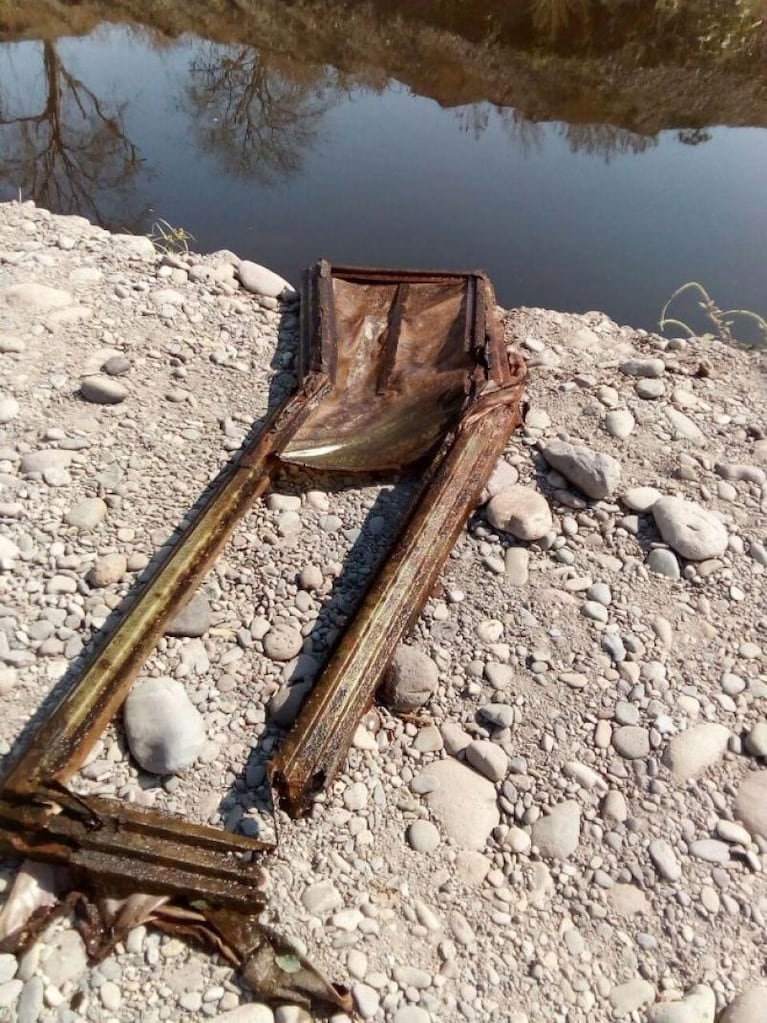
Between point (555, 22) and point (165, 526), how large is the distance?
10974mm

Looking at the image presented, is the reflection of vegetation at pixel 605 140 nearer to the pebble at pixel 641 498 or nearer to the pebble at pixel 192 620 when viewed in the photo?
the pebble at pixel 641 498

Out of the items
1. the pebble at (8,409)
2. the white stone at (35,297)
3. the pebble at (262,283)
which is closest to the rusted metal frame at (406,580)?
the pebble at (262,283)

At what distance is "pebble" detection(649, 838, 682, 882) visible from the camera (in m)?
2.51

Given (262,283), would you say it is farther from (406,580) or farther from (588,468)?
(406,580)

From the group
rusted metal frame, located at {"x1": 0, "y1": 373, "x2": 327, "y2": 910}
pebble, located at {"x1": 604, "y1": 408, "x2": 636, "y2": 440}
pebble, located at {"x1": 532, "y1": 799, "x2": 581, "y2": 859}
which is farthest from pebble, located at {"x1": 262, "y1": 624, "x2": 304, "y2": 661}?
pebble, located at {"x1": 604, "y1": 408, "x2": 636, "y2": 440}

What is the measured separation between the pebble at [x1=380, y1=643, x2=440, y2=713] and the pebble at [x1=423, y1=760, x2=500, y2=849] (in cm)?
25

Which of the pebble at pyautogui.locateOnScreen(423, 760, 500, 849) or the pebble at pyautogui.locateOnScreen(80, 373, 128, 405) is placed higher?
the pebble at pyautogui.locateOnScreen(80, 373, 128, 405)

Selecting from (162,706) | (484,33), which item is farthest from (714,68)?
(162,706)

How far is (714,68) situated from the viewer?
10461 millimetres

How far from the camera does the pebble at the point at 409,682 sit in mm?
2924

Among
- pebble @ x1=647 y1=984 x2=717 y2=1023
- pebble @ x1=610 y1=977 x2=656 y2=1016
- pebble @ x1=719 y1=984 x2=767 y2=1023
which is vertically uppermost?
pebble @ x1=719 y1=984 x2=767 y2=1023

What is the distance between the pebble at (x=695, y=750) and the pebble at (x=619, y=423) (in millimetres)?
1620

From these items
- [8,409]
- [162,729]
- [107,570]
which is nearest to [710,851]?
[162,729]

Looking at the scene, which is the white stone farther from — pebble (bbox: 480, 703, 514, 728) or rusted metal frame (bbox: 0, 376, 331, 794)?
pebble (bbox: 480, 703, 514, 728)
